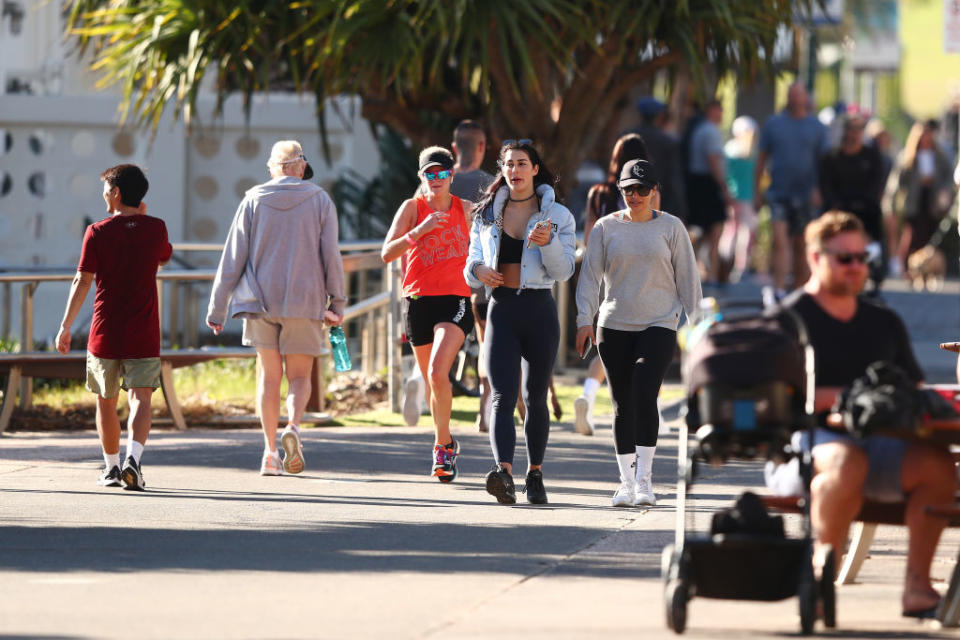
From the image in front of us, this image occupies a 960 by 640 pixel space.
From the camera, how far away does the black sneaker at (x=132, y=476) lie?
9867 millimetres

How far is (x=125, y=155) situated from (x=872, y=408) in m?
14.7

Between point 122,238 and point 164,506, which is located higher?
point 122,238

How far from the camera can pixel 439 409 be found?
10.3 metres

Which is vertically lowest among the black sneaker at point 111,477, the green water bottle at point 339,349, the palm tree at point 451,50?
the black sneaker at point 111,477

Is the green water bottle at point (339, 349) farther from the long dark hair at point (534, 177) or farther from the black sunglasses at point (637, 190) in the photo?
the black sunglasses at point (637, 190)

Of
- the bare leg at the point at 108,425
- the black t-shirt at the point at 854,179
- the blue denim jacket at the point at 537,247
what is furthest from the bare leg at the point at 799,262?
the bare leg at the point at 108,425

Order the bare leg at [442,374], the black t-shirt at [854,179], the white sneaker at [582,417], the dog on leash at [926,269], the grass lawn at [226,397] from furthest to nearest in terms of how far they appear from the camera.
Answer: the dog on leash at [926,269] → the black t-shirt at [854,179] → the grass lawn at [226,397] → the white sneaker at [582,417] → the bare leg at [442,374]

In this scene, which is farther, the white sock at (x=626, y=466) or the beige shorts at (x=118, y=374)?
the beige shorts at (x=118, y=374)

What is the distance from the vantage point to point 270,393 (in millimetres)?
10742

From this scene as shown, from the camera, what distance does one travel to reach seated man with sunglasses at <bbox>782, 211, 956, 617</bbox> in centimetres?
659

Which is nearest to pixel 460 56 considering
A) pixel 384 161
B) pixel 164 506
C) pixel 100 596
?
pixel 384 161

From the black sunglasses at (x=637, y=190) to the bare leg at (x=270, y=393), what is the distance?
244 centimetres

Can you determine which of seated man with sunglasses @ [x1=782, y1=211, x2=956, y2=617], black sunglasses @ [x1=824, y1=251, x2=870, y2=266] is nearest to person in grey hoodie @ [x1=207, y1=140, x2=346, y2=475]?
seated man with sunglasses @ [x1=782, y1=211, x2=956, y2=617]

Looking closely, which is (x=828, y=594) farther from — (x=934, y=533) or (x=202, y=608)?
(x=202, y=608)
